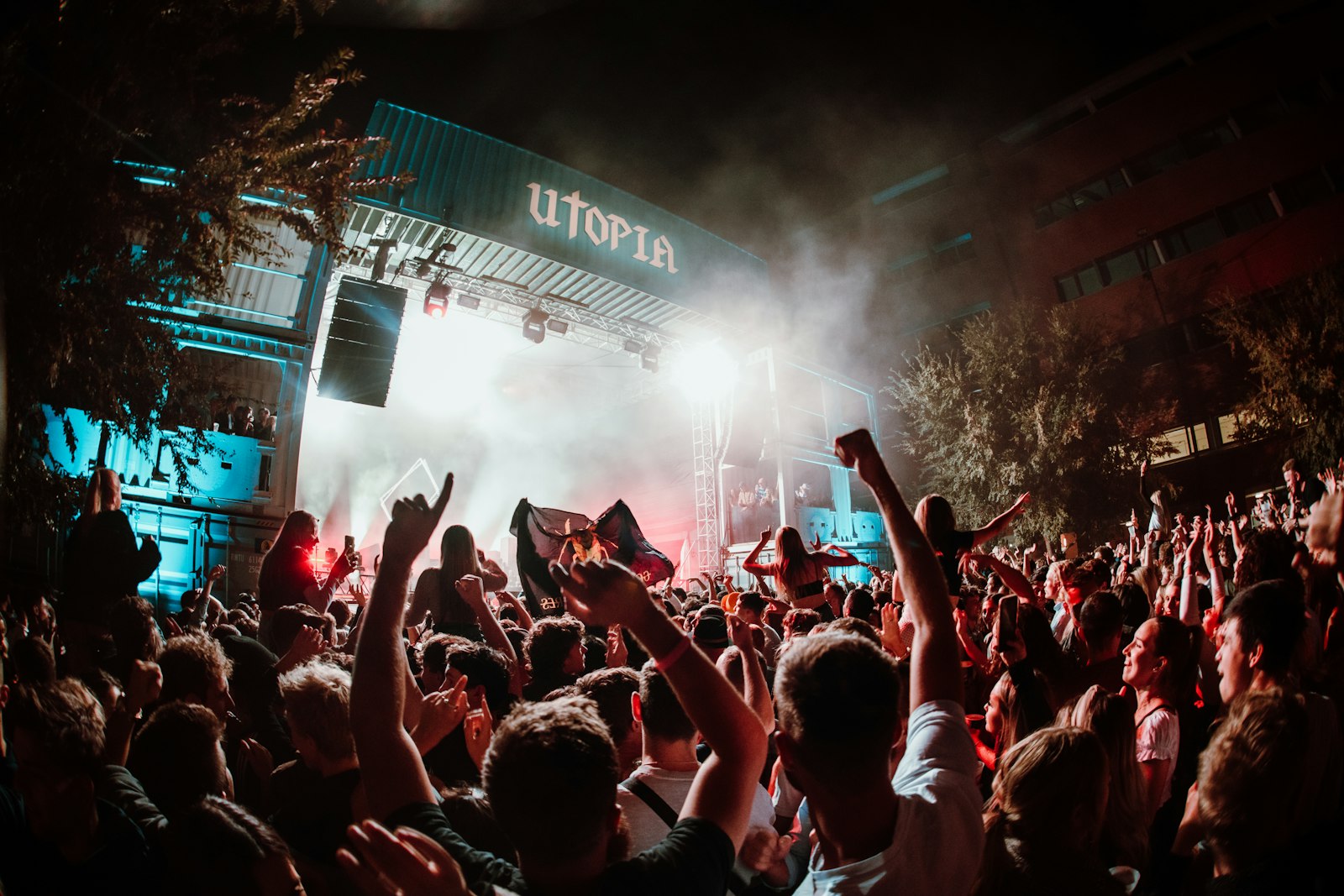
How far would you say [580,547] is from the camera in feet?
26.2

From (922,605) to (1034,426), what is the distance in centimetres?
2362

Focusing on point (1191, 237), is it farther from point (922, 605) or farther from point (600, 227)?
point (922, 605)

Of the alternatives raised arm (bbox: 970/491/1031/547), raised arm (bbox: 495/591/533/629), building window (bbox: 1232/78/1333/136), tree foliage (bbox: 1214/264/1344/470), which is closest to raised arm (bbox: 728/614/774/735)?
raised arm (bbox: 970/491/1031/547)

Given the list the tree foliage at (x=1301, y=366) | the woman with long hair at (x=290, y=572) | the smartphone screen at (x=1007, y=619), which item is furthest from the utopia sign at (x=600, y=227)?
the tree foliage at (x=1301, y=366)

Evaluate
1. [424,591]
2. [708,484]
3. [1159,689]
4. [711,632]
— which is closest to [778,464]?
[708,484]

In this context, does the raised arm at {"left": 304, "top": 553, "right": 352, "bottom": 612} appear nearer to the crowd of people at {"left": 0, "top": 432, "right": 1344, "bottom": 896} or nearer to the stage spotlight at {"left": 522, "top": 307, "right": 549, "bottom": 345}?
the crowd of people at {"left": 0, "top": 432, "right": 1344, "bottom": 896}

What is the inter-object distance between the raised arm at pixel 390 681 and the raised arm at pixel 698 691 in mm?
437

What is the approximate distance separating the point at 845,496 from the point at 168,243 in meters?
23.5

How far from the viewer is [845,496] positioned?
27.3m

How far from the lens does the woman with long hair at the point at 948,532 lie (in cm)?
424

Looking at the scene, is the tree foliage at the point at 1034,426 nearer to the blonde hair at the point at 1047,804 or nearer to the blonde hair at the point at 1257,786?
the blonde hair at the point at 1257,786

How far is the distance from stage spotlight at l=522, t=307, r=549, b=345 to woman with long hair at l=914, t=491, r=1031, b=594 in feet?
49.6

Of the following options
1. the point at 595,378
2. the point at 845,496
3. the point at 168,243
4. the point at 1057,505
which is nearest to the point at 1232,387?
the point at 1057,505

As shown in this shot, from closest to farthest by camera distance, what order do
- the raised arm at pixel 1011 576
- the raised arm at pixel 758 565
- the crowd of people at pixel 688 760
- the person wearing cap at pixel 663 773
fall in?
the crowd of people at pixel 688 760
the person wearing cap at pixel 663 773
the raised arm at pixel 1011 576
the raised arm at pixel 758 565
